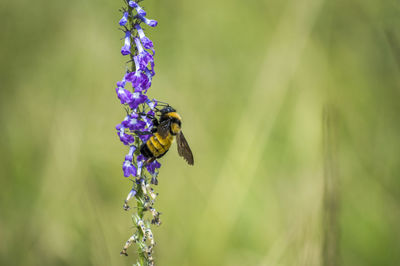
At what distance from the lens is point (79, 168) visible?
697 cm

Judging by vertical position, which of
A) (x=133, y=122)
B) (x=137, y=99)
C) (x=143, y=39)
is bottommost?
(x=133, y=122)

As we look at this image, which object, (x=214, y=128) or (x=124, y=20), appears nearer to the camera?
(x=124, y=20)

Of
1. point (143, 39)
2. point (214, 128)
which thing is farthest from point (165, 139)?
point (214, 128)

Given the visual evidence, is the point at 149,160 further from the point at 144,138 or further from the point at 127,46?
the point at 127,46

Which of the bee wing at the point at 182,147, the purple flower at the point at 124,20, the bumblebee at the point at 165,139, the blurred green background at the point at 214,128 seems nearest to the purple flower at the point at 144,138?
the bumblebee at the point at 165,139

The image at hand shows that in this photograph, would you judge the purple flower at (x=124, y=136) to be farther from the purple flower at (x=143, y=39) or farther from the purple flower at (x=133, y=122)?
the purple flower at (x=143, y=39)

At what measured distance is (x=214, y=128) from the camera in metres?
8.86

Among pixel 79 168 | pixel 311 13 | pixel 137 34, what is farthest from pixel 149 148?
pixel 311 13

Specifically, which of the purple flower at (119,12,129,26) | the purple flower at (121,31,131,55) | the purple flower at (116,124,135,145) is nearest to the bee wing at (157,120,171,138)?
the purple flower at (116,124,135,145)

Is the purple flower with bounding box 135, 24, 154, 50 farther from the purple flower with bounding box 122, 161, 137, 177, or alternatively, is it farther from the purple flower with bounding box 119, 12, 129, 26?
the purple flower with bounding box 122, 161, 137, 177

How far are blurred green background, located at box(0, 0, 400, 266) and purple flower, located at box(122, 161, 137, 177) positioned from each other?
2.03 metres

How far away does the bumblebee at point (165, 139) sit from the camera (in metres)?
3.29

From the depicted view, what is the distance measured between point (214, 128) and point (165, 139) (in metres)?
5.24

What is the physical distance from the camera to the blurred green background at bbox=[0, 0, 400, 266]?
6.38 meters
